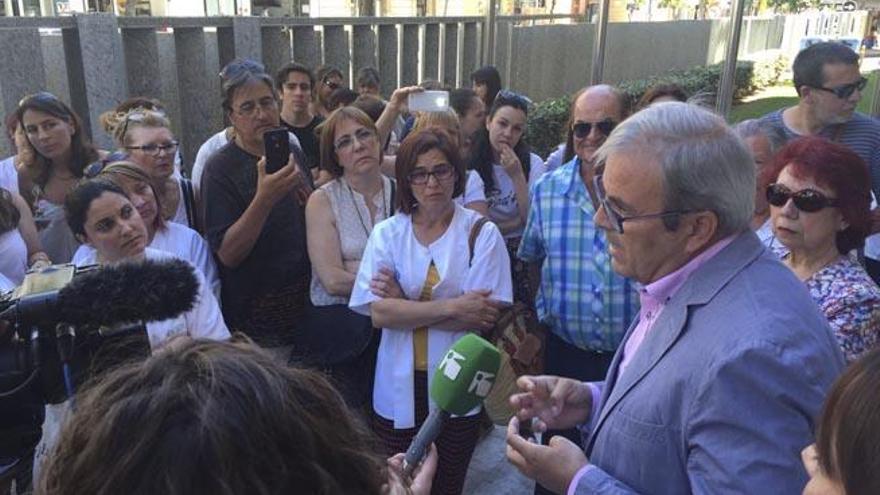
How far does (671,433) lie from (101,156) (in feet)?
Answer: 10.7

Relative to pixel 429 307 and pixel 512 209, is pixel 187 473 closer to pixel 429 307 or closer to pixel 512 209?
pixel 429 307

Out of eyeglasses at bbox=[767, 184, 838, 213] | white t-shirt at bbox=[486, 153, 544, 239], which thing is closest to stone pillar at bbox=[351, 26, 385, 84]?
white t-shirt at bbox=[486, 153, 544, 239]

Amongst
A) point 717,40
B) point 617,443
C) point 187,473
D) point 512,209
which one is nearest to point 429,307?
point 617,443

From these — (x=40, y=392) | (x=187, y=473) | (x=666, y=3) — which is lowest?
(x=40, y=392)

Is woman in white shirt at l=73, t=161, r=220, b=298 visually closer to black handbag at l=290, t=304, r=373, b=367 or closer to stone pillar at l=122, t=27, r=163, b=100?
black handbag at l=290, t=304, r=373, b=367

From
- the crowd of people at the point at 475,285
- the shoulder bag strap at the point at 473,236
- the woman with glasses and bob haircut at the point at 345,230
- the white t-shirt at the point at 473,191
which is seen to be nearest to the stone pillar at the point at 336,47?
the crowd of people at the point at 475,285

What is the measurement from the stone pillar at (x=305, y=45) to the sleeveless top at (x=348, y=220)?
411 centimetres

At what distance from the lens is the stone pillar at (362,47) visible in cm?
784

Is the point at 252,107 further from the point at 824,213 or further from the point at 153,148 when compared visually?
the point at 824,213

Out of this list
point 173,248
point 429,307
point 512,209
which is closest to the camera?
point 429,307

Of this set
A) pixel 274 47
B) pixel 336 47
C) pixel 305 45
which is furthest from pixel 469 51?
pixel 274 47

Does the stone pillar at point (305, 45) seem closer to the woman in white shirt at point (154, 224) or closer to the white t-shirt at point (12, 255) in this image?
the woman in white shirt at point (154, 224)

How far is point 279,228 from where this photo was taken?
10.7 ft

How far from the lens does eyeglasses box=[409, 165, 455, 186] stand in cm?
290
